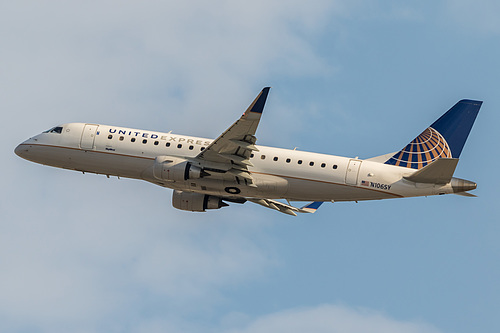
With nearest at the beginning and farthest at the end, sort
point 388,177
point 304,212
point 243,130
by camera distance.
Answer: point 243,130, point 388,177, point 304,212

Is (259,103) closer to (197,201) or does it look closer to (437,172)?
(437,172)

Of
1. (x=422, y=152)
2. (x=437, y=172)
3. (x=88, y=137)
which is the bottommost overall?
(x=88, y=137)

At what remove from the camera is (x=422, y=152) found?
57094mm

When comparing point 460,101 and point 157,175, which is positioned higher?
point 460,101

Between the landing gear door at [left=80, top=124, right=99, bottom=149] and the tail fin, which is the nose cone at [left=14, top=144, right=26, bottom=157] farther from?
the tail fin

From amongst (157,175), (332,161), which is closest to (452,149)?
(332,161)

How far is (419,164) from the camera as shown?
56.8m

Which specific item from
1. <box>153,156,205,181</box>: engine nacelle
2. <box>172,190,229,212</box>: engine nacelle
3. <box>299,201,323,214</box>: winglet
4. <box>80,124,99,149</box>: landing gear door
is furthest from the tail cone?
<box>80,124,99,149</box>: landing gear door

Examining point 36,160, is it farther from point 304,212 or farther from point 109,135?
point 304,212

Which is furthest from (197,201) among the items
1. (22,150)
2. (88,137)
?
(22,150)

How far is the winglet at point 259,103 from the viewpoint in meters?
48.7

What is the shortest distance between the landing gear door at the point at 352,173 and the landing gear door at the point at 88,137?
58.1ft

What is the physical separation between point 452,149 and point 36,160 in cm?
2919

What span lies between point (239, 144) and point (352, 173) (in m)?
8.25
